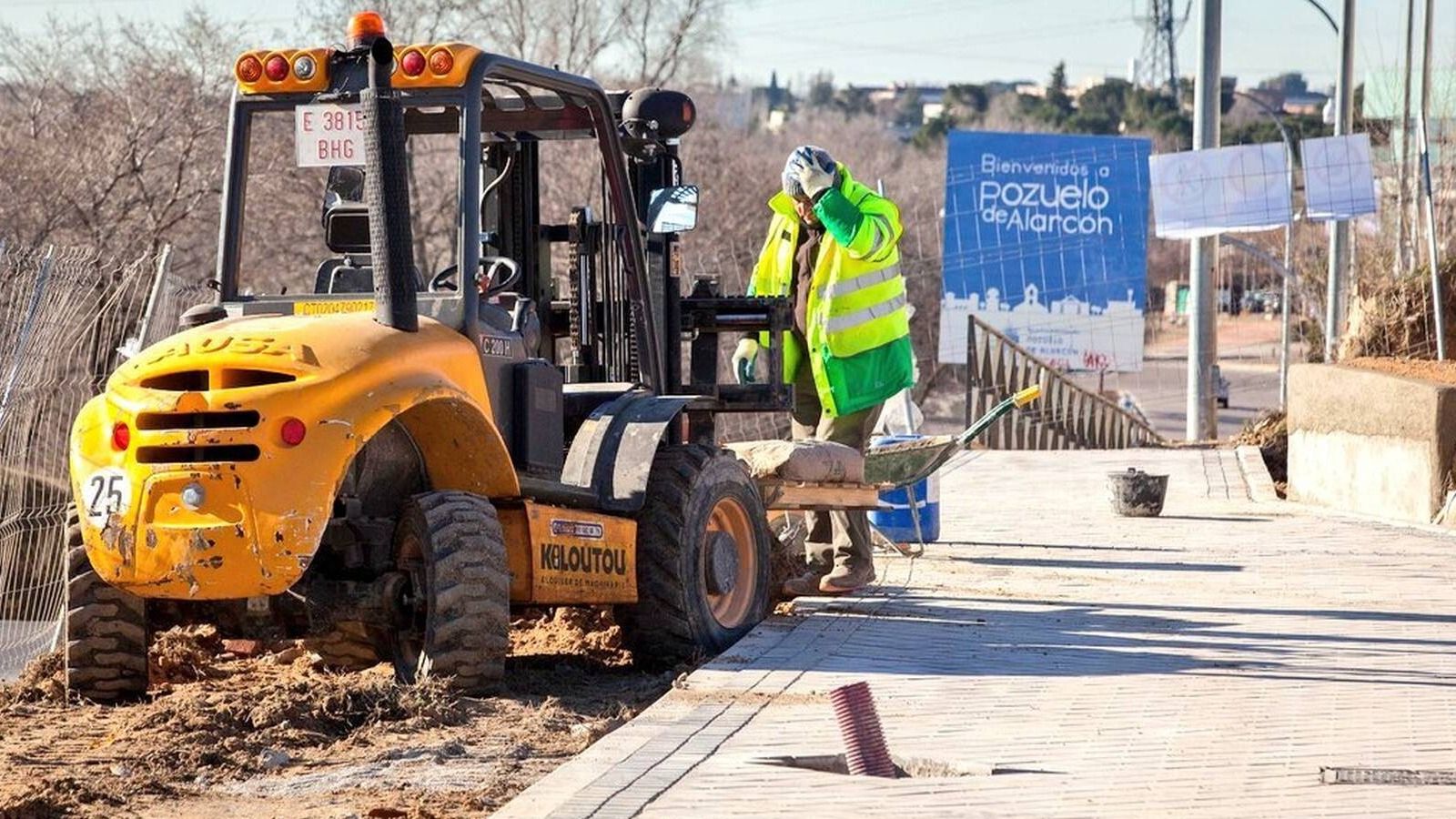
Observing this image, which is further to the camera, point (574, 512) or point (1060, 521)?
point (1060, 521)

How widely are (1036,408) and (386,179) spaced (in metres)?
19.8

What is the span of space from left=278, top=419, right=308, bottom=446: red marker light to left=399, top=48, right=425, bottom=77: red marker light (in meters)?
1.67

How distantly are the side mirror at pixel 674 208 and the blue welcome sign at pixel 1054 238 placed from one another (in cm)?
2255

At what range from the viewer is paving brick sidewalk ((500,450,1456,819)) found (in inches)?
245

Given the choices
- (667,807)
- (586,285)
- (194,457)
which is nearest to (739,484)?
(586,285)

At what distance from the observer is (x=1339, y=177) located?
81.3 feet

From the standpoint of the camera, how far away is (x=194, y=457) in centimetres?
745

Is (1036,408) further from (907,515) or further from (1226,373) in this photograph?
(1226,373)

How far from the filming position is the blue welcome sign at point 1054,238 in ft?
105

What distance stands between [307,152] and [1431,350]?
45.3 feet

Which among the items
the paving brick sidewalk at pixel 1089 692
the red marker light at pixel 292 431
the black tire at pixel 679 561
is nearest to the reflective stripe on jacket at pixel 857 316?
the paving brick sidewalk at pixel 1089 692

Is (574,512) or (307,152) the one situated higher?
(307,152)

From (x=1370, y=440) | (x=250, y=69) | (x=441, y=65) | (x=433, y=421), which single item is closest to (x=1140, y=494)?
(x=1370, y=440)

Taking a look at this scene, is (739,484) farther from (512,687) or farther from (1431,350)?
(1431,350)
